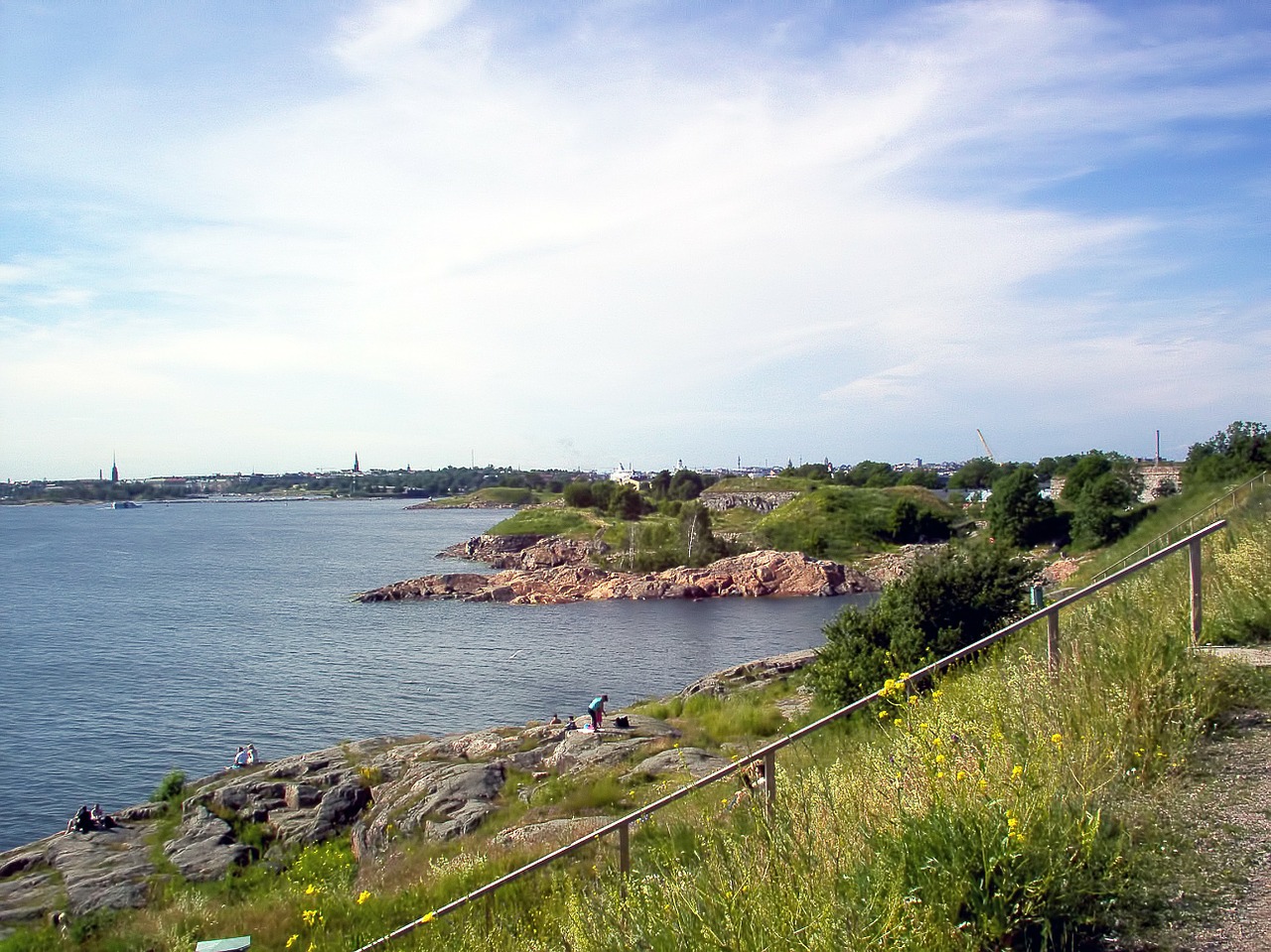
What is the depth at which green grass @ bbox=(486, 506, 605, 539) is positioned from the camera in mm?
106125

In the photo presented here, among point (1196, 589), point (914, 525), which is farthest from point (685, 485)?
point (1196, 589)

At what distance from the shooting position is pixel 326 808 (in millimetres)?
21172

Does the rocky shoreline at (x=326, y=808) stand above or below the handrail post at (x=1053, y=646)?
below

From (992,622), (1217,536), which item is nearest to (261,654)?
(992,622)

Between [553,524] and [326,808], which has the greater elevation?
[553,524]

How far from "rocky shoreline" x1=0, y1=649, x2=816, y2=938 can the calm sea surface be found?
4600 millimetres

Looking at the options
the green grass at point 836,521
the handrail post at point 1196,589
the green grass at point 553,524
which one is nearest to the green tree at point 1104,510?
the green grass at point 836,521

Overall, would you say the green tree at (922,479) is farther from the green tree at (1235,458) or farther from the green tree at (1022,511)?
the green tree at (1235,458)

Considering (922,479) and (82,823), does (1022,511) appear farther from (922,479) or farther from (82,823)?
(922,479)

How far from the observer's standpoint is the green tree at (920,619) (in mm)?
17703

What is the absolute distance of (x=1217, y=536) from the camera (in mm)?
11594

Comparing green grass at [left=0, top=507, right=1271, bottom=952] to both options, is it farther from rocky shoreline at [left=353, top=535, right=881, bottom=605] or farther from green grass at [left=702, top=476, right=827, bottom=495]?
green grass at [left=702, top=476, right=827, bottom=495]

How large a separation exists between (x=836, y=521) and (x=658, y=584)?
82.3ft

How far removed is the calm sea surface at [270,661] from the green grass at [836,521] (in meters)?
18.5
